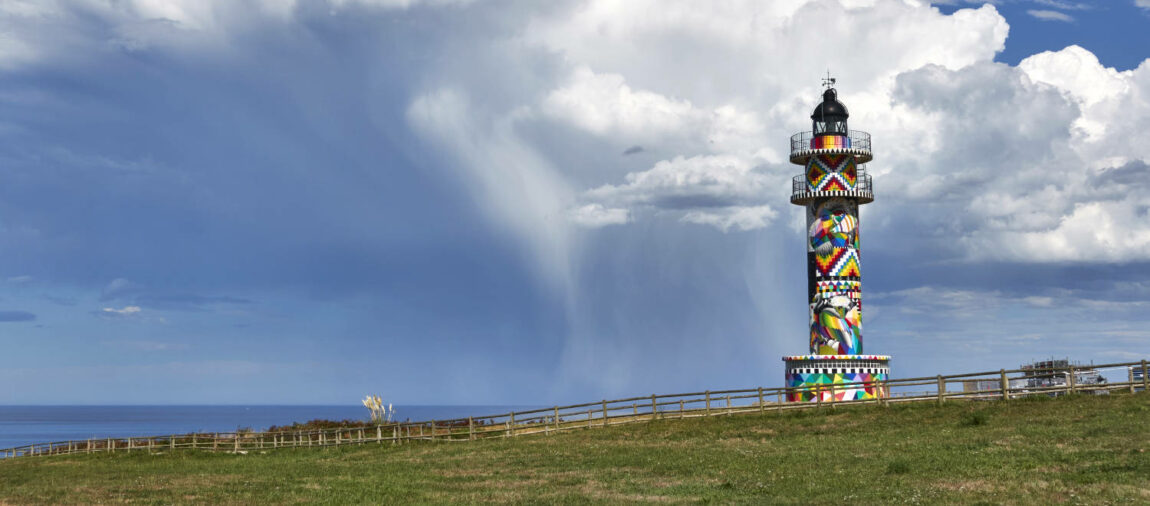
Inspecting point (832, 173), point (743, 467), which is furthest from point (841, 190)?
point (743, 467)

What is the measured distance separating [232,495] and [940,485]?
54.1ft

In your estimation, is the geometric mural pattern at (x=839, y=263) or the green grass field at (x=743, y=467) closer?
the green grass field at (x=743, y=467)

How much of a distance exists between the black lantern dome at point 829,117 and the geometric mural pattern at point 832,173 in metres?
1.62

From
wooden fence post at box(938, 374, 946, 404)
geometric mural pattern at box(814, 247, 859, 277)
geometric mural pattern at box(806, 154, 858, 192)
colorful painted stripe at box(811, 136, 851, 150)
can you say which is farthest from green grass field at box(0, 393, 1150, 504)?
colorful painted stripe at box(811, 136, 851, 150)

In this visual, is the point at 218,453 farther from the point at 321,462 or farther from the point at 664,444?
the point at 664,444

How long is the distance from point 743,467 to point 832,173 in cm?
3299

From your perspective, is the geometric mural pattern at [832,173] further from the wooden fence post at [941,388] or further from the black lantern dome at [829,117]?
the wooden fence post at [941,388]

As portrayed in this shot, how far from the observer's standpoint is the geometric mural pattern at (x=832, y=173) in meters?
57.3

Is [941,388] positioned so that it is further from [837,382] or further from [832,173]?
[832,173]

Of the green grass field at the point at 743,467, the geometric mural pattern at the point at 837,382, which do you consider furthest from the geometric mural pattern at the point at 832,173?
the green grass field at the point at 743,467

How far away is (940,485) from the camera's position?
21.6 metres

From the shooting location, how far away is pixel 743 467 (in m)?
27.6

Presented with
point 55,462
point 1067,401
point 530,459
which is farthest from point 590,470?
point 55,462

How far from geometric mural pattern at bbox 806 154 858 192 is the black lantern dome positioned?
5.33 feet
